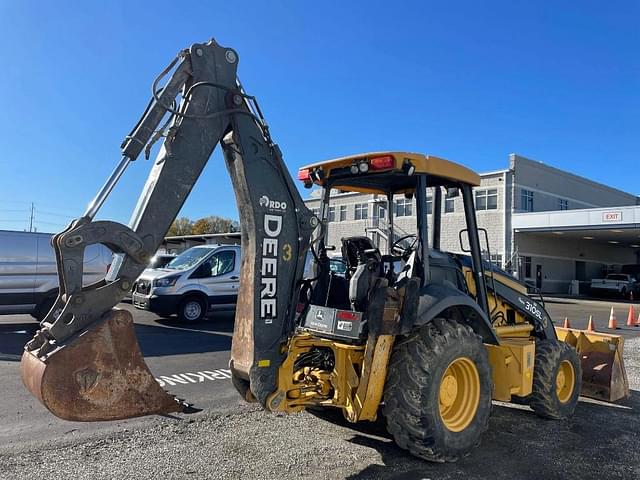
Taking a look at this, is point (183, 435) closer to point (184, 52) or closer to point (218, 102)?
point (218, 102)

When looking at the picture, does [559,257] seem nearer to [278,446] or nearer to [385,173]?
[385,173]

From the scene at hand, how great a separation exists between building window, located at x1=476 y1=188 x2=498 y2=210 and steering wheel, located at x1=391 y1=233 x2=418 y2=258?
35.3 m

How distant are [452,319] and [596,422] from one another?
246cm

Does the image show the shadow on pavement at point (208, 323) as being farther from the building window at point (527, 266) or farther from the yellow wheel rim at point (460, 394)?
the building window at point (527, 266)

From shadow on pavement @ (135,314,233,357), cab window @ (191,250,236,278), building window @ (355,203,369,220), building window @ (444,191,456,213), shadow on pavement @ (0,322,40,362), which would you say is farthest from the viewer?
cab window @ (191,250,236,278)

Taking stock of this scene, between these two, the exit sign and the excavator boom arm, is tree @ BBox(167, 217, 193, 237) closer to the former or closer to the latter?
the exit sign

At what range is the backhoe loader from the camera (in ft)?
11.1

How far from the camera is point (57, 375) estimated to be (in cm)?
316

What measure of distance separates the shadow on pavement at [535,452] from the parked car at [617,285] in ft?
114

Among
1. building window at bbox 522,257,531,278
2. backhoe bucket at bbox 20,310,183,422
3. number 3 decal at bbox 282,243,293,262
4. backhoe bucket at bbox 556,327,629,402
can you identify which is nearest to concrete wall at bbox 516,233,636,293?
building window at bbox 522,257,531,278

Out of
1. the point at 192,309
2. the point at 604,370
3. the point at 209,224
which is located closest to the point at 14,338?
the point at 192,309

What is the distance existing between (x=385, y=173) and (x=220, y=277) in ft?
31.7

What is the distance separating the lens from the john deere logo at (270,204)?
417cm

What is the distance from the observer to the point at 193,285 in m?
13.4
